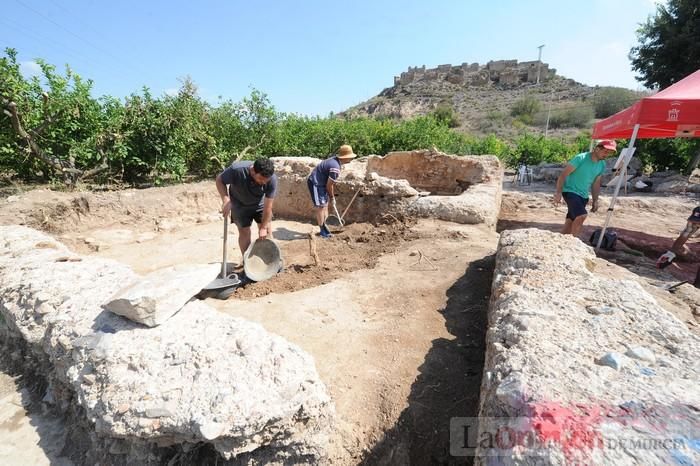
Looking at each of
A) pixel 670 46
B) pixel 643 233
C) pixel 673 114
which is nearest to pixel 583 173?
pixel 673 114

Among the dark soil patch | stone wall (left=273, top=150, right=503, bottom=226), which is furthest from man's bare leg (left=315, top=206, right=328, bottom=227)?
stone wall (left=273, top=150, right=503, bottom=226)

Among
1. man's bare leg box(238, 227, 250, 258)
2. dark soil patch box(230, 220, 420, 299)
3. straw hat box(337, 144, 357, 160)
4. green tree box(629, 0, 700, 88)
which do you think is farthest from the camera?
green tree box(629, 0, 700, 88)

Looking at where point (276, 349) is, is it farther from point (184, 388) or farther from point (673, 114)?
point (673, 114)

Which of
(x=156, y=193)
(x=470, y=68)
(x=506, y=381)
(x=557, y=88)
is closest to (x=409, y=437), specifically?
(x=506, y=381)

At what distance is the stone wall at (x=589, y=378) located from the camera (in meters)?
1.05

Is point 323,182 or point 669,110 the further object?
point 323,182

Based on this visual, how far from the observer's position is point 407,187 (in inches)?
252

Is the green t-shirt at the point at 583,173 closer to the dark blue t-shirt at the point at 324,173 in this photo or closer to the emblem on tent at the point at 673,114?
the emblem on tent at the point at 673,114

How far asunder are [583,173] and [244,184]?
4.36 meters

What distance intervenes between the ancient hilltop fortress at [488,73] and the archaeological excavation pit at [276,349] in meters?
47.9

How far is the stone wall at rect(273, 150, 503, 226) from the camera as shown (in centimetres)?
555

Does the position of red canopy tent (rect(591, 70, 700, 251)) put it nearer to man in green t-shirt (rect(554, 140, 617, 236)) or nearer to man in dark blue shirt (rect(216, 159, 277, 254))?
man in green t-shirt (rect(554, 140, 617, 236))

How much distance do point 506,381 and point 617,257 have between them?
492cm

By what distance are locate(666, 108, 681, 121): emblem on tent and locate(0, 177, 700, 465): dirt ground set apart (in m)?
1.94
